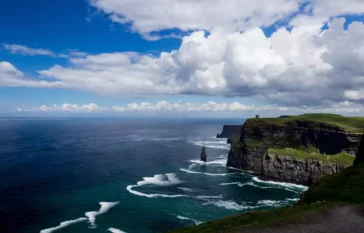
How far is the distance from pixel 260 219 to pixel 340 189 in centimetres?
2085

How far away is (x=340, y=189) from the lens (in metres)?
47.1

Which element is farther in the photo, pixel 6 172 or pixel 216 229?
pixel 6 172

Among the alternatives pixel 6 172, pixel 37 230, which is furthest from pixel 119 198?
pixel 6 172

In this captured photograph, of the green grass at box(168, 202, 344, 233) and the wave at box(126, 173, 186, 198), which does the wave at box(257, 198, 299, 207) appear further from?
the green grass at box(168, 202, 344, 233)

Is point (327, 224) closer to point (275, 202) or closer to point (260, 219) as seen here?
point (260, 219)

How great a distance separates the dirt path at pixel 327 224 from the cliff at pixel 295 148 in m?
79.8

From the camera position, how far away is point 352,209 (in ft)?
119

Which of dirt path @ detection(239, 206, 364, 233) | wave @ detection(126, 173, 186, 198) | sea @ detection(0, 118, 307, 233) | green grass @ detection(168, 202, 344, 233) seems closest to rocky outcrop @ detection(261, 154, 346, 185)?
sea @ detection(0, 118, 307, 233)

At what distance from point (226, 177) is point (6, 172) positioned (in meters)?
86.4

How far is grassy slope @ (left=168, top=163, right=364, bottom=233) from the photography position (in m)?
32.9

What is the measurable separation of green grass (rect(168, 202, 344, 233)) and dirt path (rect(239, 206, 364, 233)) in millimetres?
1201

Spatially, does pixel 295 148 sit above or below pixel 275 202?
above

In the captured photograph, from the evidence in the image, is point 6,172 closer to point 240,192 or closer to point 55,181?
point 55,181

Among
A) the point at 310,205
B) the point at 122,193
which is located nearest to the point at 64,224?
the point at 122,193
